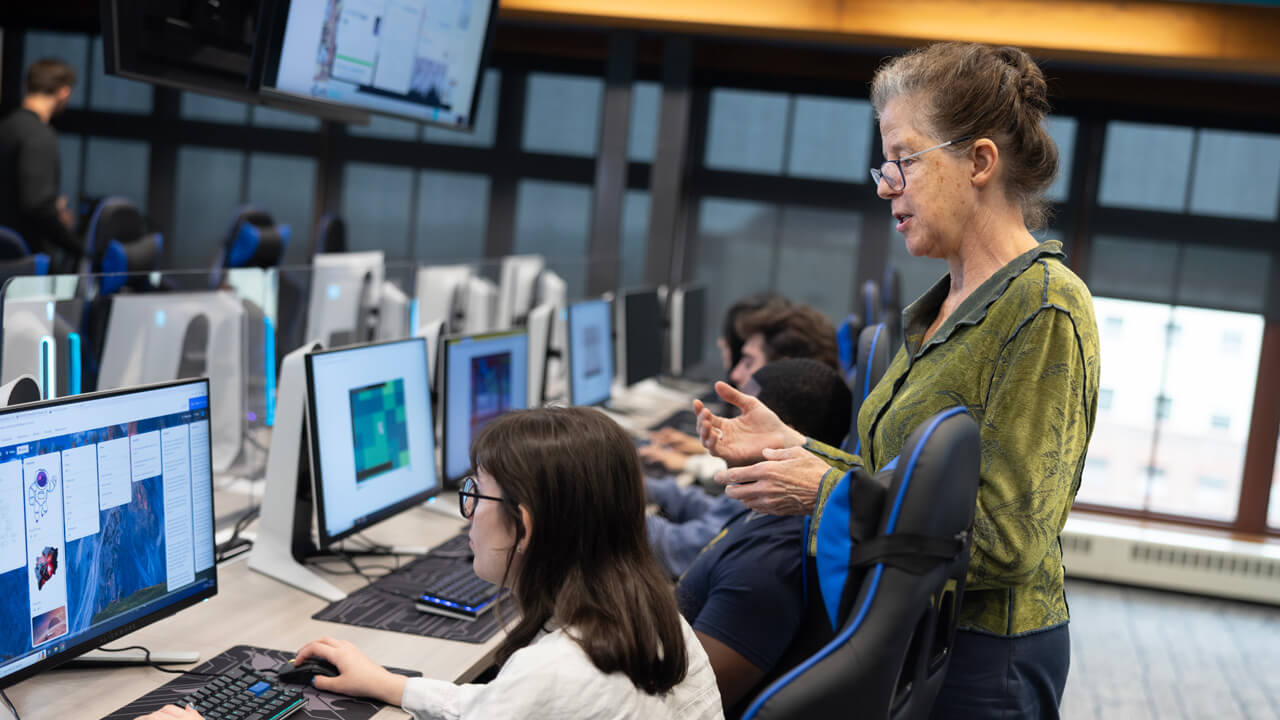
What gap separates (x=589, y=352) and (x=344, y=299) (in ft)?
3.31

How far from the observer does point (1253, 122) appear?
5.64 m

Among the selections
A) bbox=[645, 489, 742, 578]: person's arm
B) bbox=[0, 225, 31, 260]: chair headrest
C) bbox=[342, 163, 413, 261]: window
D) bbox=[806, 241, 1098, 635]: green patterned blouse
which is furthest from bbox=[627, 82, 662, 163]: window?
bbox=[806, 241, 1098, 635]: green patterned blouse

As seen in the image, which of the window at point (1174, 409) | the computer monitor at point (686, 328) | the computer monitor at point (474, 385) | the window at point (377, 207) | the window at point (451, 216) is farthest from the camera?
the window at point (377, 207)

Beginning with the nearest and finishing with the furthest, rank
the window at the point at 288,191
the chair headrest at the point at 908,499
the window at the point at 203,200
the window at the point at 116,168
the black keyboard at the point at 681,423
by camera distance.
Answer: the chair headrest at the point at 908,499, the black keyboard at the point at 681,423, the window at the point at 288,191, the window at the point at 203,200, the window at the point at 116,168

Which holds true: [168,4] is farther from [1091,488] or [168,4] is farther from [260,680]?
[1091,488]

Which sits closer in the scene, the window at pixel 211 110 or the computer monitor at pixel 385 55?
the computer monitor at pixel 385 55

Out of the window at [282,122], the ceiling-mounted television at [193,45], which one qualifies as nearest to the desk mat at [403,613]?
the ceiling-mounted television at [193,45]

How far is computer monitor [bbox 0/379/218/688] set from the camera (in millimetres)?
1240

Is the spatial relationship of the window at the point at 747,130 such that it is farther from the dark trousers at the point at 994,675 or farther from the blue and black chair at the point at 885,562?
the blue and black chair at the point at 885,562

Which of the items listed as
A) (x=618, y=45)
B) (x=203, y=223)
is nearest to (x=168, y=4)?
(x=618, y=45)

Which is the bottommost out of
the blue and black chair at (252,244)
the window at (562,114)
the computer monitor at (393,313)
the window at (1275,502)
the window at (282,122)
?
the window at (1275,502)

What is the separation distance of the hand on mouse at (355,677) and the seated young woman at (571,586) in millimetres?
35

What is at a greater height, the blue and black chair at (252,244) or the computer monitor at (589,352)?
the blue and black chair at (252,244)

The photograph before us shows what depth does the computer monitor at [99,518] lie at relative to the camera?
124cm
